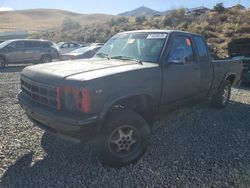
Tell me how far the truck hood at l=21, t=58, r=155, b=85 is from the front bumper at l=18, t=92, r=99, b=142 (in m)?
0.40

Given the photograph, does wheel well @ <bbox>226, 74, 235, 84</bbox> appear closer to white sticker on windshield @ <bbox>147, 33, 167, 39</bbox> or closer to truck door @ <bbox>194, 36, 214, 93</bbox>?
truck door @ <bbox>194, 36, 214, 93</bbox>

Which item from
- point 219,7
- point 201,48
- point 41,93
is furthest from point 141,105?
point 219,7

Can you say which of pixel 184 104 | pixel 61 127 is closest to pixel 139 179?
pixel 61 127

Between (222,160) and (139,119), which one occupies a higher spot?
(139,119)

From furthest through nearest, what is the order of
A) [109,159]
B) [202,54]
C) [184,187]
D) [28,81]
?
[202,54] → [28,81] → [109,159] → [184,187]

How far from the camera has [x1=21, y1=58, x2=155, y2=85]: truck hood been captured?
369 centimetres

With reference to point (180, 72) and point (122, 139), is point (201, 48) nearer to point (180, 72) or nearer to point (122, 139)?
point (180, 72)

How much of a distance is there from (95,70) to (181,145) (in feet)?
6.38

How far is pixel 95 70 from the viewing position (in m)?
3.92

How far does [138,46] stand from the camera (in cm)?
490

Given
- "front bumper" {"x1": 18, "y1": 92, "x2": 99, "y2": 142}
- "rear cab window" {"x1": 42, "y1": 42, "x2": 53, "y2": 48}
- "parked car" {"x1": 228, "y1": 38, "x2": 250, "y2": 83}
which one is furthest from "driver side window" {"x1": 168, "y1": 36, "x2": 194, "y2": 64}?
"rear cab window" {"x1": 42, "y1": 42, "x2": 53, "y2": 48}

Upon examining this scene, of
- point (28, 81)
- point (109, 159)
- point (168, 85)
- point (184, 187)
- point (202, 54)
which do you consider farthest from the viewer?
point (202, 54)

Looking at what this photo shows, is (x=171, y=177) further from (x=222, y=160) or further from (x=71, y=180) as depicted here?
(x=71, y=180)

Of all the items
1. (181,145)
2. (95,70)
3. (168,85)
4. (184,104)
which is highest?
(95,70)
